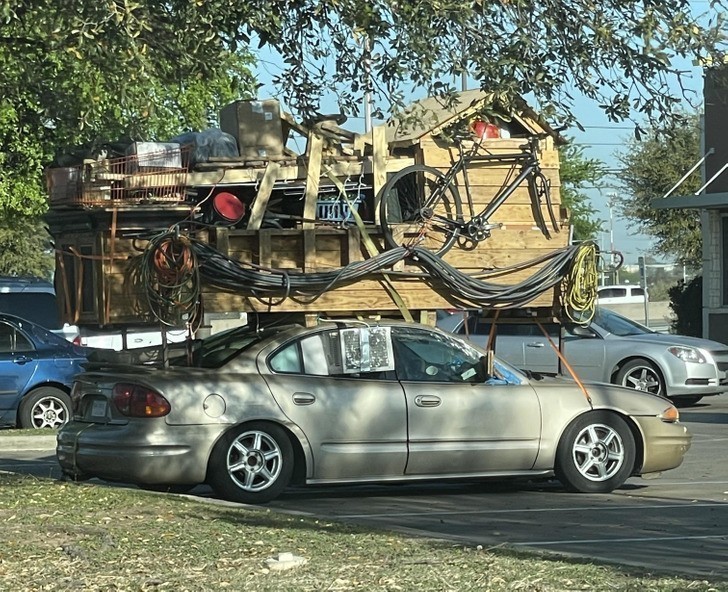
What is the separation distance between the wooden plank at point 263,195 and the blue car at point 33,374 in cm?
700

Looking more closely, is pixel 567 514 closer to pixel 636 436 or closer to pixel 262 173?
pixel 636 436

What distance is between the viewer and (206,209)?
11008mm

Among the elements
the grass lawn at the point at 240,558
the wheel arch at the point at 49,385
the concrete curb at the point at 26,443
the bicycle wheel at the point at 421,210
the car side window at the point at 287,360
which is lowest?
the grass lawn at the point at 240,558

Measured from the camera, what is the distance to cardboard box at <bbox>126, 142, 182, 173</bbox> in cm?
1055

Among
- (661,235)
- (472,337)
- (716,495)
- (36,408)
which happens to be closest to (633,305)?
(661,235)

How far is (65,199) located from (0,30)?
1733 mm

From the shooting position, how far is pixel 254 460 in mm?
10242

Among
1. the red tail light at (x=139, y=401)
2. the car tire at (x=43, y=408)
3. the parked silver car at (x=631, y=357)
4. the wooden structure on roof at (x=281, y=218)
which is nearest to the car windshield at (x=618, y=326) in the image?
the parked silver car at (x=631, y=357)

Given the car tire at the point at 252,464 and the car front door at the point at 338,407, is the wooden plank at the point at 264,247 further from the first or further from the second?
the car tire at the point at 252,464

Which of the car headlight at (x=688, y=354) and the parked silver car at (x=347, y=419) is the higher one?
the car headlight at (x=688, y=354)

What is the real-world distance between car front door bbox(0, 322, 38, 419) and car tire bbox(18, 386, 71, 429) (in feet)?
0.50

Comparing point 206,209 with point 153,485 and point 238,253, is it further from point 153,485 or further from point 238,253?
point 153,485

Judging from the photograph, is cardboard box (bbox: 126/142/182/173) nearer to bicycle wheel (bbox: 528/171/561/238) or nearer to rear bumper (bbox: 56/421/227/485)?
rear bumper (bbox: 56/421/227/485)

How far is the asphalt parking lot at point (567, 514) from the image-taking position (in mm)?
8102
